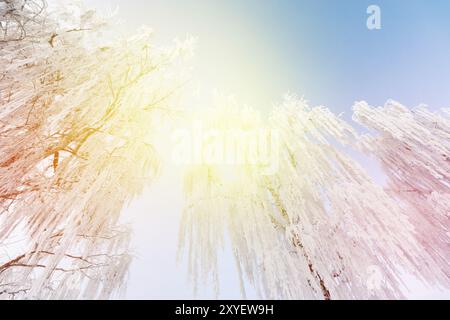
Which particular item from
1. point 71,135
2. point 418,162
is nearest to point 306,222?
point 418,162

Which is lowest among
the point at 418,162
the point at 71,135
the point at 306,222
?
the point at 306,222

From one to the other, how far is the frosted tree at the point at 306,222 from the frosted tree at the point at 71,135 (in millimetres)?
1244

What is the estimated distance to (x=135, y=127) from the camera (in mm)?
3484

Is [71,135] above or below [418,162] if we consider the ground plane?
above

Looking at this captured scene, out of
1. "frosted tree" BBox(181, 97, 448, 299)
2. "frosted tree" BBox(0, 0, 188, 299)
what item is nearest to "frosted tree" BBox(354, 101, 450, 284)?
→ "frosted tree" BBox(181, 97, 448, 299)

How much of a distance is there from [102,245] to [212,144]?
2.28 metres

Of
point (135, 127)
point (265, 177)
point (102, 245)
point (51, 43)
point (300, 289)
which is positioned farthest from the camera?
point (265, 177)

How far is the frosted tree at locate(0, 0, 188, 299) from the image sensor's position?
7.91 ft

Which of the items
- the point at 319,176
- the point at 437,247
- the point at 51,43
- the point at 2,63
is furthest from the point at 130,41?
the point at 437,247

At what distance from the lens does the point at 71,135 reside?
2920mm

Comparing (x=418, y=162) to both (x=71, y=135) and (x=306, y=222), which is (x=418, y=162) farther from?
(x=71, y=135)

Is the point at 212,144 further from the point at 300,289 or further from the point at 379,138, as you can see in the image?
the point at 379,138

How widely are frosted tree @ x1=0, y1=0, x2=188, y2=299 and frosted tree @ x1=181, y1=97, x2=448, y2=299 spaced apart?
1244mm

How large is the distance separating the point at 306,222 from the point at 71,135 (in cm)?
311
